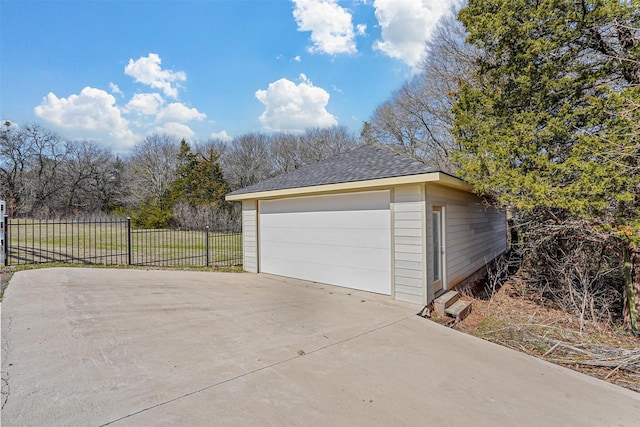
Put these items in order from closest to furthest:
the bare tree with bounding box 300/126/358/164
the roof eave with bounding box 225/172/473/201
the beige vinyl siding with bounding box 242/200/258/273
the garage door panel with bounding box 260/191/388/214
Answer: the roof eave with bounding box 225/172/473/201 < the garage door panel with bounding box 260/191/388/214 < the beige vinyl siding with bounding box 242/200/258/273 < the bare tree with bounding box 300/126/358/164

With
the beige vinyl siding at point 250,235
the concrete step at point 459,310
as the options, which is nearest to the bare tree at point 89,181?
the beige vinyl siding at point 250,235

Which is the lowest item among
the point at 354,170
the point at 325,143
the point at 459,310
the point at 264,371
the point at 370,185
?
the point at 459,310

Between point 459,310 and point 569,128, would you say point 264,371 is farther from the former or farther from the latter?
point 569,128

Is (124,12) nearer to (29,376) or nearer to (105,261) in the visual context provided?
(105,261)

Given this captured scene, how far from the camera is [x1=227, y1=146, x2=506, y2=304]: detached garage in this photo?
530 cm

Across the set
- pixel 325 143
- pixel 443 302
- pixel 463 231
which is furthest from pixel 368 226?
pixel 325 143

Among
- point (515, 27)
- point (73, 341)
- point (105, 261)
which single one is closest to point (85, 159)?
point (105, 261)

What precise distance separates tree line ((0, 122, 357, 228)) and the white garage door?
14429mm

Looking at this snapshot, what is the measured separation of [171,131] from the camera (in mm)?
27594

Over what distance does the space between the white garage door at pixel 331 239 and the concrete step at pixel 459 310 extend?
1089 mm

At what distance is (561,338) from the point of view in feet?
14.4

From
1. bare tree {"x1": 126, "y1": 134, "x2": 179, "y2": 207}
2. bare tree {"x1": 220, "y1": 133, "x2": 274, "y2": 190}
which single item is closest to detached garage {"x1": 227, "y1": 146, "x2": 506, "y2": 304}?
bare tree {"x1": 220, "y1": 133, "x2": 274, "y2": 190}

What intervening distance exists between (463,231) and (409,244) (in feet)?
8.92

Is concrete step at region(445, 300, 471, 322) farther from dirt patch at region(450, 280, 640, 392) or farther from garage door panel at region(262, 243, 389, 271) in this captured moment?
garage door panel at region(262, 243, 389, 271)
